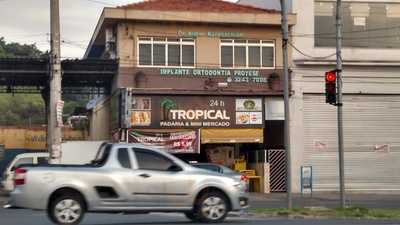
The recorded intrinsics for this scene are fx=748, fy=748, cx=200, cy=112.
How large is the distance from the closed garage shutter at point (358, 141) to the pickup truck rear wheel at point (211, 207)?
22233 mm

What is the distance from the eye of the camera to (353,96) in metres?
38.3

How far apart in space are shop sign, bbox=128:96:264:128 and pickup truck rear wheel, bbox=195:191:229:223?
20474 mm

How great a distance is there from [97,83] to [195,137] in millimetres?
7671

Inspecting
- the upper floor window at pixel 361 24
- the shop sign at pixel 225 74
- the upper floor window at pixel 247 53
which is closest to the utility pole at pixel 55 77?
the shop sign at pixel 225 74

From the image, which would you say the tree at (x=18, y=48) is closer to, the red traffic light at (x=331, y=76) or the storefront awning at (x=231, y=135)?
the storefront awning at (x=231, y=135)

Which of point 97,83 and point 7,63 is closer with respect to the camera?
point 7,63

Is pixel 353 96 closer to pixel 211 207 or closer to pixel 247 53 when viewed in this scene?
pixel 247 53

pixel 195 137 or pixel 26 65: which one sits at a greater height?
pixel 26 65

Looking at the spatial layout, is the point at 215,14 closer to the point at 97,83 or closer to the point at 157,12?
the point at 157,12

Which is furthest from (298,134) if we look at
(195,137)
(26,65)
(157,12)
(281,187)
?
(26,65)

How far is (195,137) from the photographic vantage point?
3697cm

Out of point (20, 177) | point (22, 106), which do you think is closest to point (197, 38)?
point (20, 177)

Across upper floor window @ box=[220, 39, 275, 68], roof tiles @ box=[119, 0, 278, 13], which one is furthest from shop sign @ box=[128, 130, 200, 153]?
roof tiles @ box=[119, 0, 278, 13]

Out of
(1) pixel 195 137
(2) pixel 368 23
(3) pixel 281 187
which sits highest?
(2) pixel 368 23
